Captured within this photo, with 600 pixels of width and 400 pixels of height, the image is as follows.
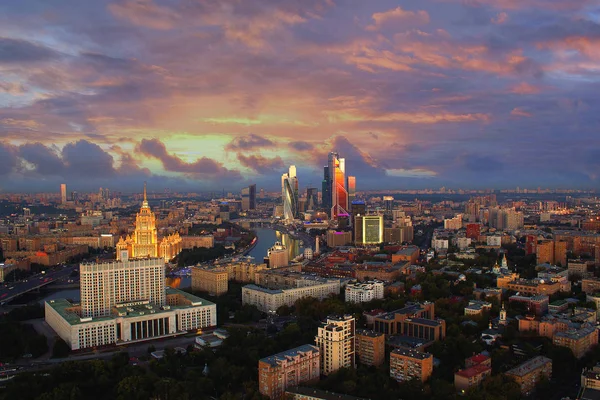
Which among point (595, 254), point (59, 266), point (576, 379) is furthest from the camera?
point (59, 266)

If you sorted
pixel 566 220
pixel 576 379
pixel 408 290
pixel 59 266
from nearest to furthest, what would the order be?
pixel 576 379 → pixel 408 290 → pixel 59 266 → pixel 566 220

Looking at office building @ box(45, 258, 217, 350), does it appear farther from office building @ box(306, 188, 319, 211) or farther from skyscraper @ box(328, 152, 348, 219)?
office building @ box(306, 188, 319, 211)

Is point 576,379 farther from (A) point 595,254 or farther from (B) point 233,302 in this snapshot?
(A) point 595,254

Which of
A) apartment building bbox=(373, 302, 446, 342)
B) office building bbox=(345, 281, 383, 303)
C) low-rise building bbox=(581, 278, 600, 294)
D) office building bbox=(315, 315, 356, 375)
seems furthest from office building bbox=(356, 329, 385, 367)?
low-rise building bbox=(581, 278, 600, 294)

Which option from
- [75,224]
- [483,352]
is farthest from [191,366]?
[75,224]

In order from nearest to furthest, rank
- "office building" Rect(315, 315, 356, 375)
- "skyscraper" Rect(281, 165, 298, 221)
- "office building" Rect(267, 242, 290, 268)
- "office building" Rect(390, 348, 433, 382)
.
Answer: "office building" Rect(390, 348, 433, 382), "office building" Rect(315, 315, 356, 375), "office building" Rect(267, 242, 290, 268), "skyscraper" Rect(281, 165, 298, 221)
